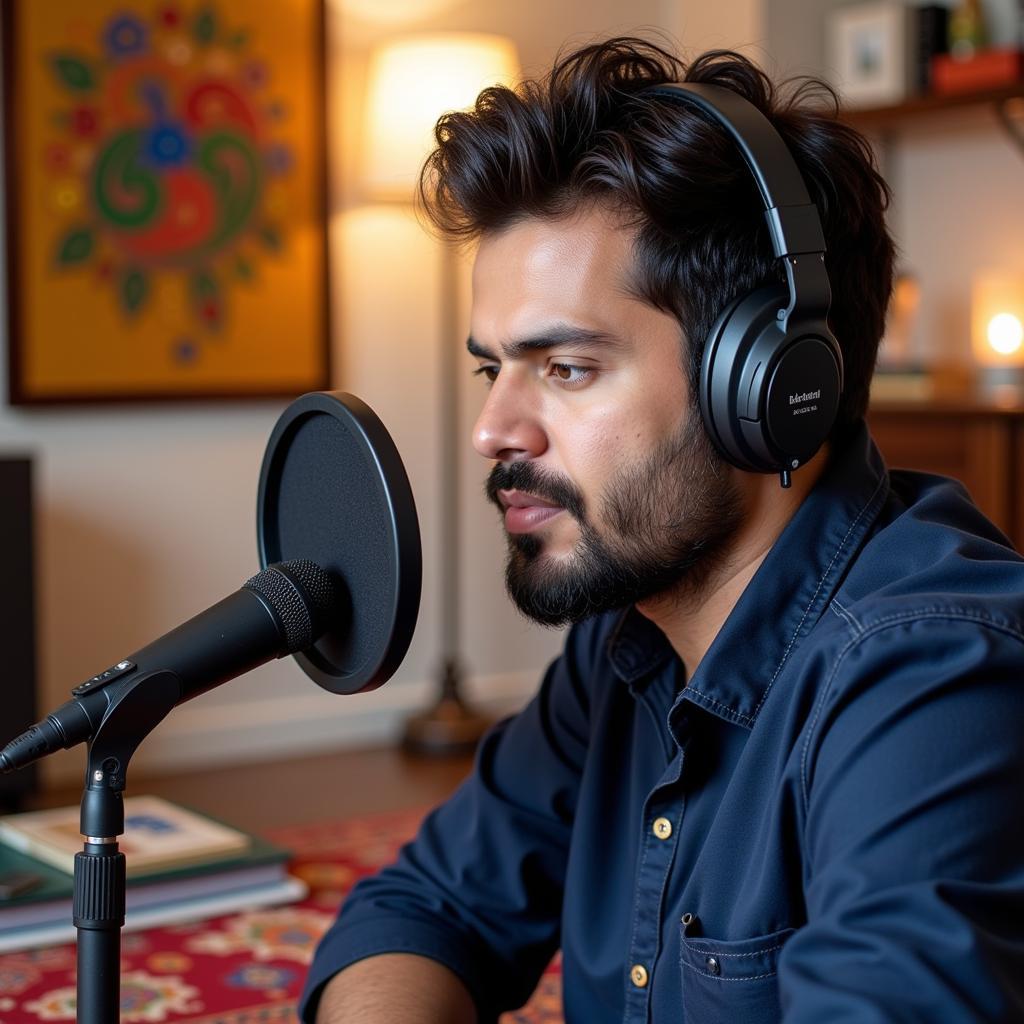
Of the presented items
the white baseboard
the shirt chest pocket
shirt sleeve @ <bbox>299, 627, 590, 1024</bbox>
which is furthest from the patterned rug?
the white baseboard

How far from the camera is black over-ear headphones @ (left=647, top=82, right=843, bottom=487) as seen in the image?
1.10 meters

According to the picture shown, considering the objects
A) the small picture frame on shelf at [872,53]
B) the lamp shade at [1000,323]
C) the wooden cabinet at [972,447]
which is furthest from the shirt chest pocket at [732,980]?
the small picture frame on shelf at [872,53]

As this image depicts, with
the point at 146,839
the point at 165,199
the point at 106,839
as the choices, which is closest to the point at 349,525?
the point at 106,839

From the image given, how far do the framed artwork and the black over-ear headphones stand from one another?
234cm

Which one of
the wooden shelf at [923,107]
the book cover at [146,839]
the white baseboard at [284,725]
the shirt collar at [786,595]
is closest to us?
the shirt collar at [786,595]

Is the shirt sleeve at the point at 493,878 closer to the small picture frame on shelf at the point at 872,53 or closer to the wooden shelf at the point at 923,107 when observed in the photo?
the wooden shelf at the point at 923,107

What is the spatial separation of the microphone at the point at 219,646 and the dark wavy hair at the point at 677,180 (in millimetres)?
415

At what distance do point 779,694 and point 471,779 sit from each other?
0.45 meters

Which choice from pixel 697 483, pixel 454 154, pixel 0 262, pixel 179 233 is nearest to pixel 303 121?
pixel 179 233

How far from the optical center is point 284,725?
11.8 ft

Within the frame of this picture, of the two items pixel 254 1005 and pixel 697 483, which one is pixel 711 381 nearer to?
pixel 697 483

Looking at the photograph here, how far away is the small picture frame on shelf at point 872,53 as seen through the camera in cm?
366

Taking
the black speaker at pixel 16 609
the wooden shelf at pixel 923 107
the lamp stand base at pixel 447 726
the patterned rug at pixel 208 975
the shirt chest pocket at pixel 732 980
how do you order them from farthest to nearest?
the lamp stand base at pixel 447 726
the wooden shelf at pixel 923 107
the black speaker at pixel 16 609
the patterned rug at pixel 208 975
the shirt chest pocket at pixel 732 980

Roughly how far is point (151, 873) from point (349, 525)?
942 millimetres
